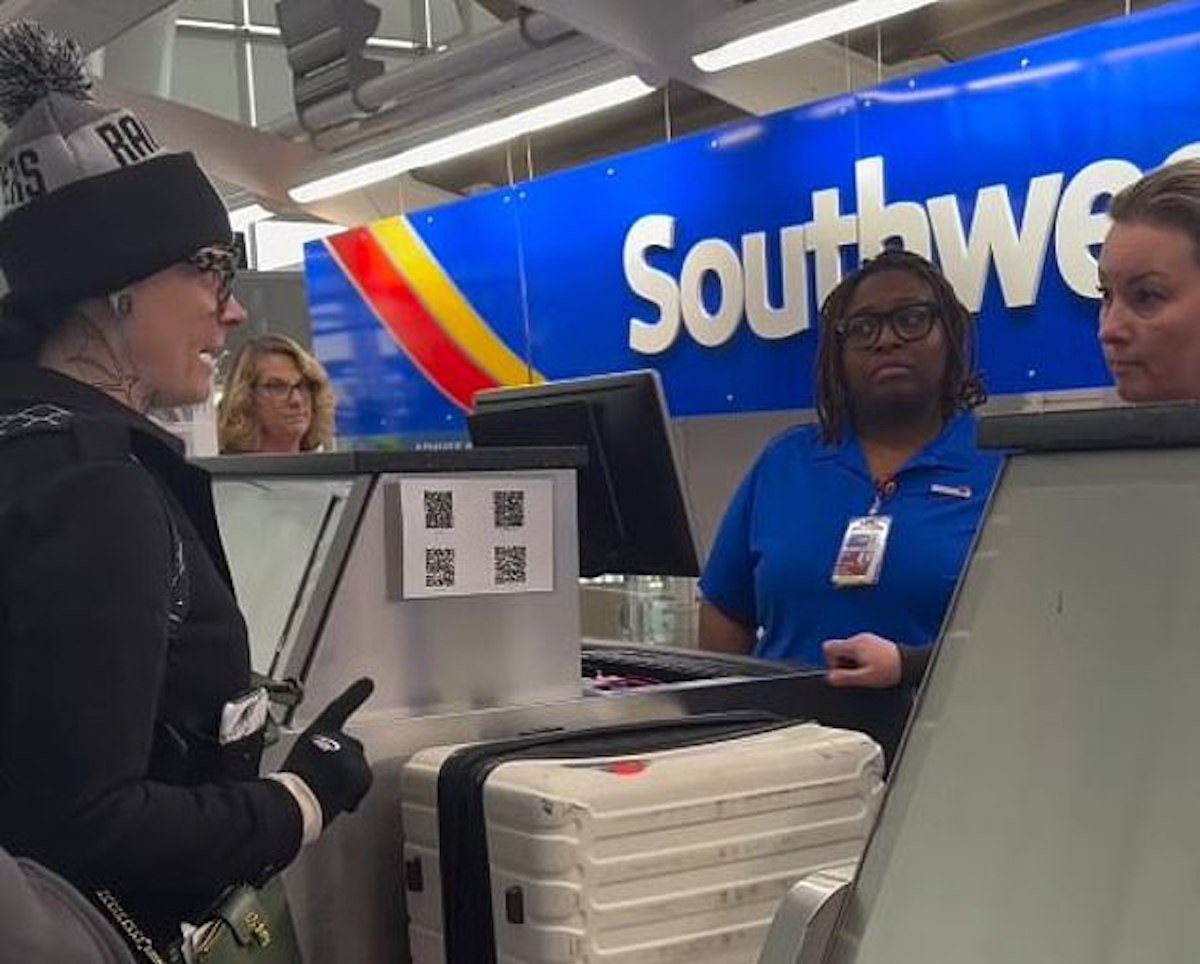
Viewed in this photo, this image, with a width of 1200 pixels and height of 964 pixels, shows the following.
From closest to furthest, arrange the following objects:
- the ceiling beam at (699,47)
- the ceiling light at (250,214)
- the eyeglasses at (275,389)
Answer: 1. the eyeglasses at (275,389)
2. the ceiling beam at (699,47)
3. the ceiling light at (250,214)

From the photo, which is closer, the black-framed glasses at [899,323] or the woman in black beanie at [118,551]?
the woman in black beanie at [118,551]

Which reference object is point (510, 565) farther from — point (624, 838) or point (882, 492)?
point (882, 492)

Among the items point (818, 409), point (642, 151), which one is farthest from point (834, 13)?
point (818, 409)

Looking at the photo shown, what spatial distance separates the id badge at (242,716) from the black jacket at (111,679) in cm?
1

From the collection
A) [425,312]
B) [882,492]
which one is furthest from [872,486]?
[425,312]

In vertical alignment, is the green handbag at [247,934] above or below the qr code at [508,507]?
below

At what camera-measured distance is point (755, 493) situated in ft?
8.48

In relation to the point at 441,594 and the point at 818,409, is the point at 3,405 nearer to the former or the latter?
the point at 441,594

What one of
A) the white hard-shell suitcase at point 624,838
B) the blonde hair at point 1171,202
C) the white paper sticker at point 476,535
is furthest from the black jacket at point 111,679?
the blonde hair at point 1171,202

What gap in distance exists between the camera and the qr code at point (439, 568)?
1.91 m

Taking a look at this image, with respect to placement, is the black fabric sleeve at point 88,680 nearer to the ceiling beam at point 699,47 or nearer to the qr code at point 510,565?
the qr code at point 510,565

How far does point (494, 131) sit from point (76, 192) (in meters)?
3.83

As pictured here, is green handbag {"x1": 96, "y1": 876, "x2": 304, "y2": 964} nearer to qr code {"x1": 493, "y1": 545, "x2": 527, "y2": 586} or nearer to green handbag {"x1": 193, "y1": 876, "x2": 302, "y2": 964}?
green handbag {"x1": 193, "y1": 876, "x2": 302, "y2": 964}

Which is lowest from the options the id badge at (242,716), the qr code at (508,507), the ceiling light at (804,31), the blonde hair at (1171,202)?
the id badge at (242,716)
